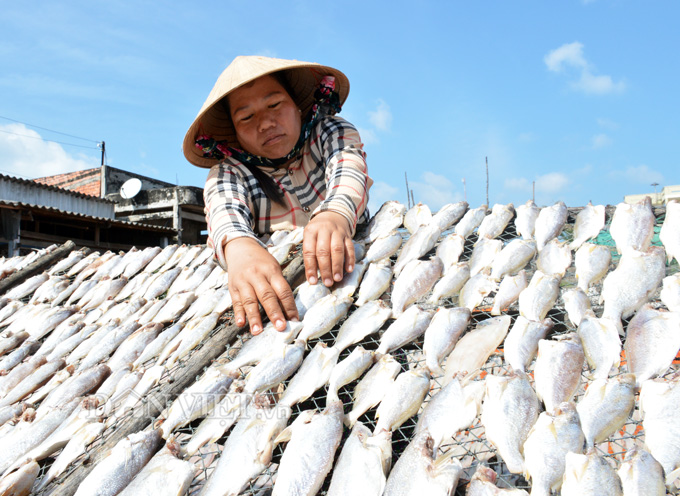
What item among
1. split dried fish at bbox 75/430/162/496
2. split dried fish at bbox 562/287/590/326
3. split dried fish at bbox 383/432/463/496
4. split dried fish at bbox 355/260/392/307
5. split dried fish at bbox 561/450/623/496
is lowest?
split dried fish at bbox 75/430/162/496

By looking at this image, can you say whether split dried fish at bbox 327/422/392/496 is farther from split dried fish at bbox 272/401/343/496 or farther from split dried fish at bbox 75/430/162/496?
split dried fish at bbox 75/430/162/496

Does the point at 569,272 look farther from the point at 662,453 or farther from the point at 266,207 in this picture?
the point at 266,207

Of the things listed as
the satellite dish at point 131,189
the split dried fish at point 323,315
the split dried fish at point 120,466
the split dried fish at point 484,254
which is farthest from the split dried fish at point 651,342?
the satellite dish at point 131,189

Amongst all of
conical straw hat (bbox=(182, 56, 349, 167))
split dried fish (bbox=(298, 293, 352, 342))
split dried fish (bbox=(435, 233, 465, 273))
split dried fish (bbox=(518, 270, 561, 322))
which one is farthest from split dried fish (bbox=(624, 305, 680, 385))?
conical straw hat (bbox=(182, 56, 349, 167))

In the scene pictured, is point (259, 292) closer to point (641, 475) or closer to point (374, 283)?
point (374, 283)

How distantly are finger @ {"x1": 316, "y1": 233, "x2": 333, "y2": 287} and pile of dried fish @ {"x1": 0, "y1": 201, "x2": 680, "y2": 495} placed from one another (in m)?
0.11

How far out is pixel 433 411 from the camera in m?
1.62

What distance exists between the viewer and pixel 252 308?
230cm

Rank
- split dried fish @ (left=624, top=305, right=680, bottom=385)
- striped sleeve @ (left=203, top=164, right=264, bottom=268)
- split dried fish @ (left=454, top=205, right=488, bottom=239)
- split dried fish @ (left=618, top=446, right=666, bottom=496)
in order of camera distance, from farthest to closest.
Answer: split dried fish @ (left=454, top=205, right=488, bottom=239), striped sleeve @ (left=203, top=164, right=264, bottom=268), split dried fish @ (left=624, top=305, right=680, bottom=385), split dried fish @ (left=618, top=446, right=666, bottom=496)

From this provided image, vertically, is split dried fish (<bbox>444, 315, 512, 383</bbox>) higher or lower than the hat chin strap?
lower

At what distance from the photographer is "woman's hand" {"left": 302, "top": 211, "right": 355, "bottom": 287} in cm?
244

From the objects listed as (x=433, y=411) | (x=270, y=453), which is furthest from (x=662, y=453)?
(x=270, y=453)

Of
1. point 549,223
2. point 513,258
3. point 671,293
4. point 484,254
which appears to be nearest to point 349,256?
point 484,254

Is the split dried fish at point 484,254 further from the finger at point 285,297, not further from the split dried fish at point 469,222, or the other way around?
the finger at point 285,297
